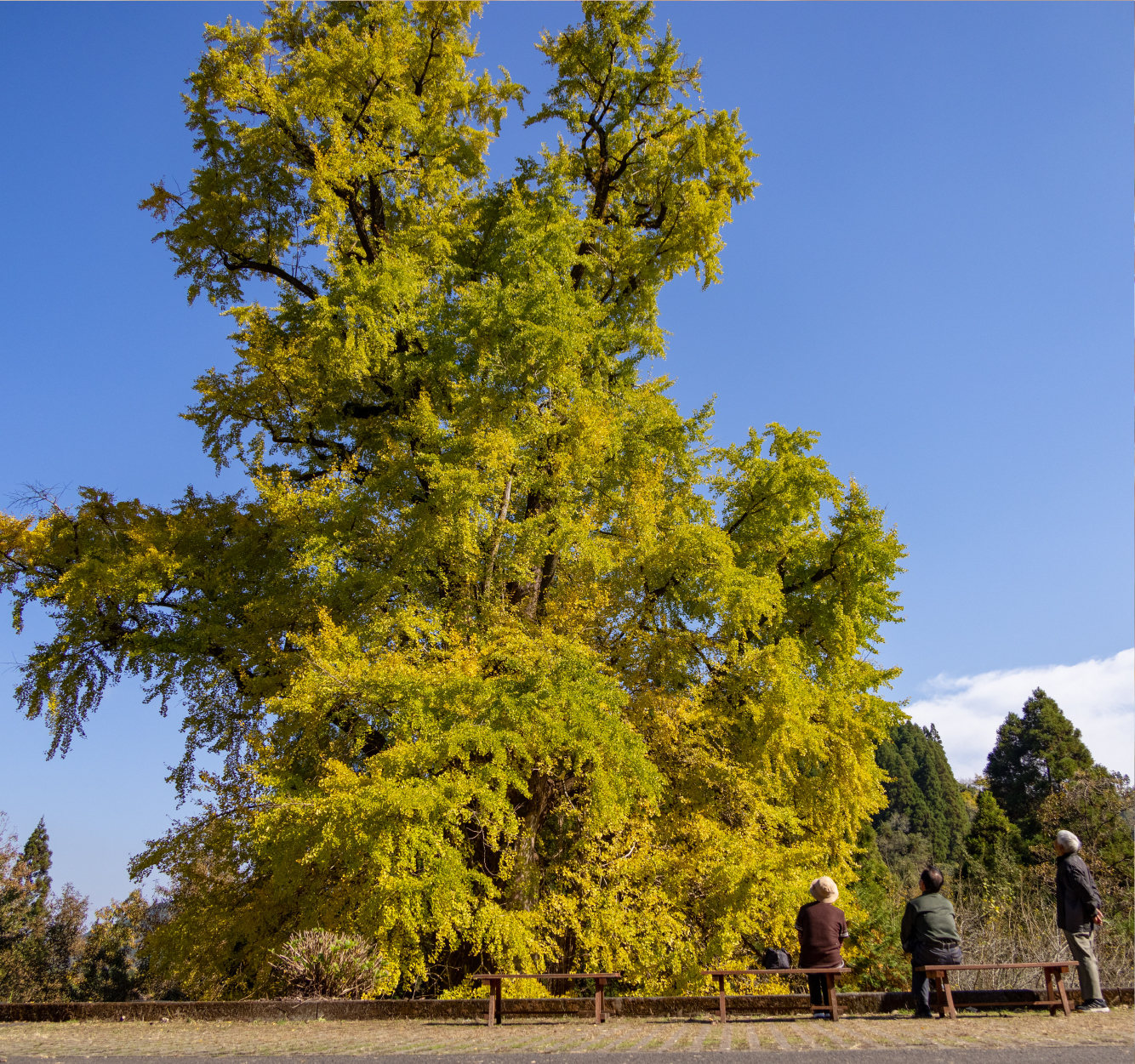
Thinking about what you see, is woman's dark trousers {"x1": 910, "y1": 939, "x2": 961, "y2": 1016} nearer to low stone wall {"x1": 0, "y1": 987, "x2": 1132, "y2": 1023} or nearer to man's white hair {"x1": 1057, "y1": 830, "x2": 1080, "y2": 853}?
low stone wall {"x1": 0, "y1": 987, "x2": 1132, "y2": 1023}

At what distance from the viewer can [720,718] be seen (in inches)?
443

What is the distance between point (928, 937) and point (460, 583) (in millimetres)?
7756

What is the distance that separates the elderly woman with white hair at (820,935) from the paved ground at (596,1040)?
0.33 meters

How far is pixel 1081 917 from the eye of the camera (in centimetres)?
675

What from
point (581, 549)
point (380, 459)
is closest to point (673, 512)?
point (581, 549)

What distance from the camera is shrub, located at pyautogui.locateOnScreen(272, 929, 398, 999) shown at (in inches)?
319

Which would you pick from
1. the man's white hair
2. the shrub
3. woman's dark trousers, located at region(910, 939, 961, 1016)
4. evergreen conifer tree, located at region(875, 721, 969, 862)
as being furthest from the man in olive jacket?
evergreen conifer tree, located at region(875, 721, 969, 862)

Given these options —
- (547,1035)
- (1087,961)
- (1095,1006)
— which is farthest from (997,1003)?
(547,1035)

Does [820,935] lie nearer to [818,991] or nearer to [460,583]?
[818,991]

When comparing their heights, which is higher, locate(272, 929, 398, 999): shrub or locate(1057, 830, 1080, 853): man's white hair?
locate(1057, 830, 1080, 853): man's white hair

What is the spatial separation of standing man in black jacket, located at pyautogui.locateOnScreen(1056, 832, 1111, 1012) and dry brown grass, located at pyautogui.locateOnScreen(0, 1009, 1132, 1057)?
21 centimetres

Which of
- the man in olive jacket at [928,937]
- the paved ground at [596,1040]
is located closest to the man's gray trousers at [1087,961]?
the paved ground at [596,1040]

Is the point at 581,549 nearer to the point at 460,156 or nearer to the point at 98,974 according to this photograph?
the point at 460,156

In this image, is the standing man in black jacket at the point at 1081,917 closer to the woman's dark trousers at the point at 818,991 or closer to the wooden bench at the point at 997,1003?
the wooden bench at the point at 997,1003
